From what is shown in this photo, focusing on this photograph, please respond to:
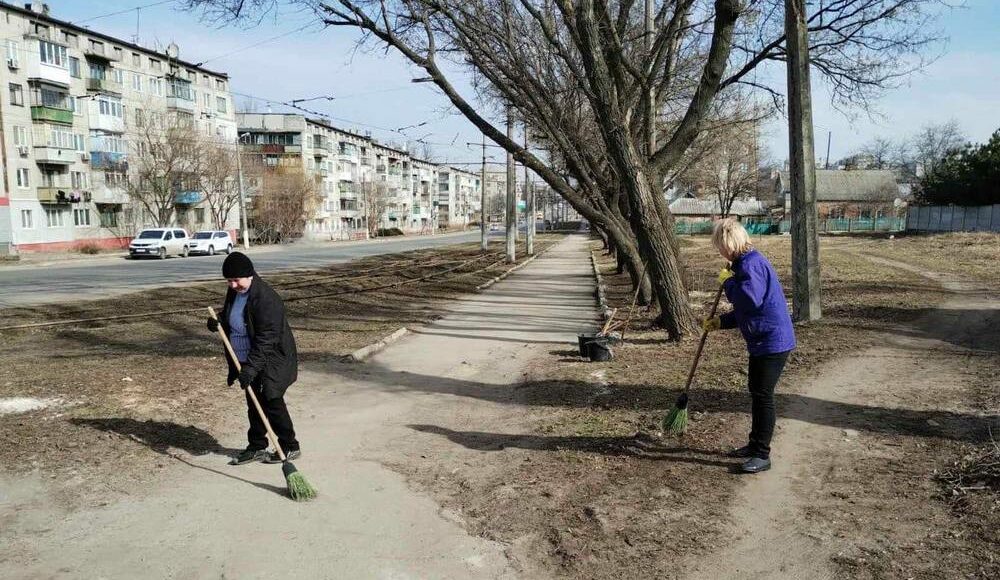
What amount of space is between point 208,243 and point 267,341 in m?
41.1

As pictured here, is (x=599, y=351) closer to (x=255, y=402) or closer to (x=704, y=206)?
(x=255, y=402)

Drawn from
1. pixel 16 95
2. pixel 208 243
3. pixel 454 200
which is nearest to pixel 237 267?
pixel 208 243

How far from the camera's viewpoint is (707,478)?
15.1ft

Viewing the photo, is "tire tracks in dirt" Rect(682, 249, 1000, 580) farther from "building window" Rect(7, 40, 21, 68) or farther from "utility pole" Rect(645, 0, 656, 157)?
"building window" Rect(7, 40, 21, 68)

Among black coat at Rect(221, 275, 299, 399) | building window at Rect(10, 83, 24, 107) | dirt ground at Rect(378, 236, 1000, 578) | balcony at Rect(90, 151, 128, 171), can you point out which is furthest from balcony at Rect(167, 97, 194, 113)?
black coat at Rect(221, 275, 299, 399)

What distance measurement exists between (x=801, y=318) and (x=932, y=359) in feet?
8.10

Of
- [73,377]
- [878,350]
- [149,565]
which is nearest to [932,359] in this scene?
[878,350]

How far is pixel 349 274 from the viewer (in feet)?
80.0

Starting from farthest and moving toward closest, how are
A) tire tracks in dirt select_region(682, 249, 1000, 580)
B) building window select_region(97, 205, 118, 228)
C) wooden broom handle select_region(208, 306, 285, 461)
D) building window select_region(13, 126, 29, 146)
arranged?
building window select_region(97, 205, 118, 228) < building window select_region(13, 126, 29, 146) < wooden broom handle select_region(208, 306, 285, 461) < tire tracks in dirt select_region(682, 249, 1000, 580)

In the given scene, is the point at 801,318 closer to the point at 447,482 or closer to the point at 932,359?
the point at 932,359

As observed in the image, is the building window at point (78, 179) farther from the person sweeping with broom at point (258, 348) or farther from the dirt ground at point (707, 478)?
the person sweeping with broom at point (258, 348)

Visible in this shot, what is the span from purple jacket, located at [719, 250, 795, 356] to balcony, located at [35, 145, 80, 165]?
5185cm

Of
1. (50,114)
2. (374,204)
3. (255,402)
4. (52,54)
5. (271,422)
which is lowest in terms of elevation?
(271,422)

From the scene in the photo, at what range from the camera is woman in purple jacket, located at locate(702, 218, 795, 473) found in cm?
453
